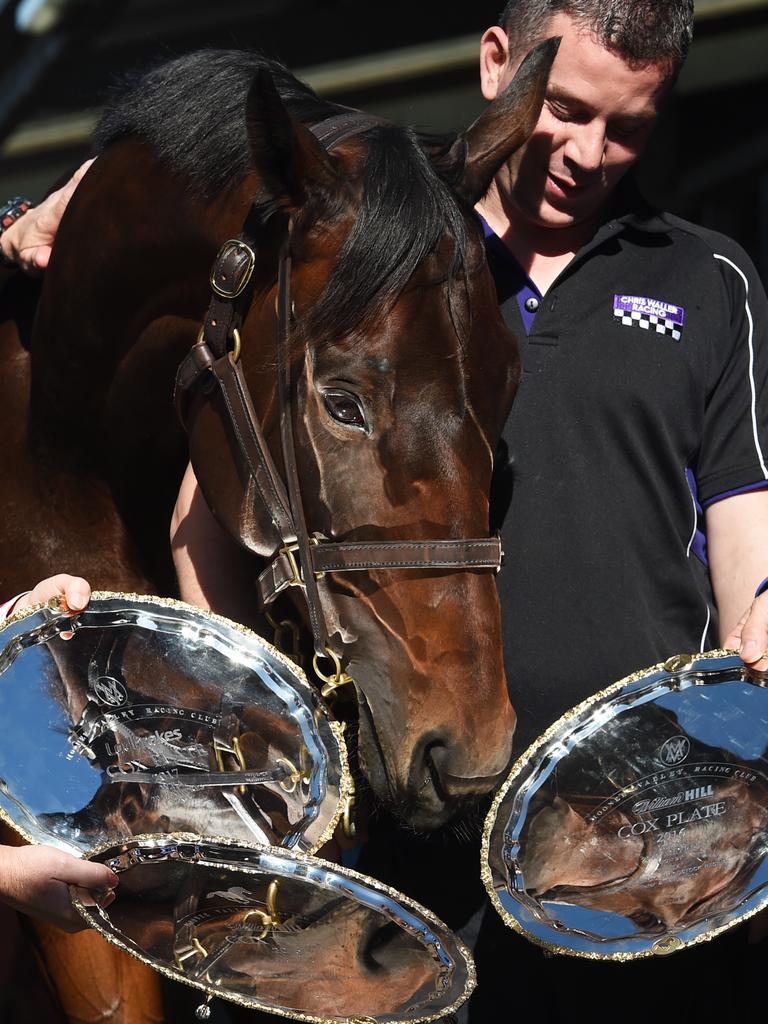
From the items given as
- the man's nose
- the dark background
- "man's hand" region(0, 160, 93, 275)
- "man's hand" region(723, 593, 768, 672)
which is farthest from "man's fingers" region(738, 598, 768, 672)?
the dark background

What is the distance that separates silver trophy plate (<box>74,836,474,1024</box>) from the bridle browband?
29 cm

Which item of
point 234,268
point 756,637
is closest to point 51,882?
point 234,268

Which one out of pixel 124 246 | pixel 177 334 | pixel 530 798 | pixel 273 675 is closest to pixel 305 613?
pixel 273 675

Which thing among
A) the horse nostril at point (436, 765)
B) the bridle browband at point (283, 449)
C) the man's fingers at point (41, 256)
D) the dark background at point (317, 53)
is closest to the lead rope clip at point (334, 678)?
the bridle browband at point (283, 449)

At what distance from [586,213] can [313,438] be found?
697 mm

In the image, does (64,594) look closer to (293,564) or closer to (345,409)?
(293,564)

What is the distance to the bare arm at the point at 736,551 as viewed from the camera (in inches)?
81.3

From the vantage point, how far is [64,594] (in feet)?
5.41

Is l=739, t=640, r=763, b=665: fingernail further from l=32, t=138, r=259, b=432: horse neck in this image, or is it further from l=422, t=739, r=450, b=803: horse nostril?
l=32, t=138, r=259, b=432: horse neck

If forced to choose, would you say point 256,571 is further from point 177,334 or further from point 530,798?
point 530,798

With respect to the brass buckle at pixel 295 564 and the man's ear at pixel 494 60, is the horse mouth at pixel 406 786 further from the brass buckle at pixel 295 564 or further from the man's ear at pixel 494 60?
the man's ear at pixel 494 60

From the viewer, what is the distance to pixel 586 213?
84.5 inches

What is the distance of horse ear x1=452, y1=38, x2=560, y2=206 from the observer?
1.94m

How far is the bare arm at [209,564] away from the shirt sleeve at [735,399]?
76 cm
